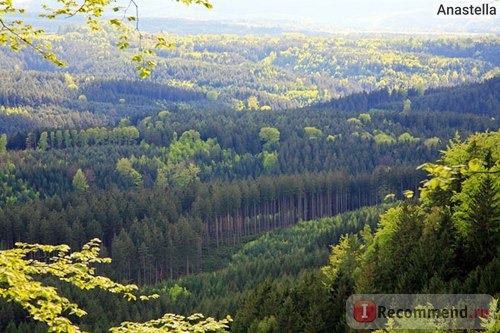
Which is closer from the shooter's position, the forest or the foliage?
→ the foliage

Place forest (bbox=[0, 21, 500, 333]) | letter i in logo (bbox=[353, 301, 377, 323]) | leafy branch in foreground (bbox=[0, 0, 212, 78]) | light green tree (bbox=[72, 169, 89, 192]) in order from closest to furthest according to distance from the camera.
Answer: leafy branch in foreground (bbox=[0, 0, 212, 78]) < letter i in logo (bbox=[353, 301, 377, 323]) < forest (bbox=[0, 21, 500, 333]) < light green tree (bbox=[72, 169, 89, 192])

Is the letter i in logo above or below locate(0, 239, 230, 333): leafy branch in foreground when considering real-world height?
below

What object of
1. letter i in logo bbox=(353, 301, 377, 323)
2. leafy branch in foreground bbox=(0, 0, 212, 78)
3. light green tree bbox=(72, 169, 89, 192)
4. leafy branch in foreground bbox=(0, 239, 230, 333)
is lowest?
light green tree bbox=(72, 169, 89, 192)

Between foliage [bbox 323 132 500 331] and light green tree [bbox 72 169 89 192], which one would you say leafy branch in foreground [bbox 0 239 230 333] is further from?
light green tree [bbox 72 169 89 192]

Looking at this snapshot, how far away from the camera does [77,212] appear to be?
124 m

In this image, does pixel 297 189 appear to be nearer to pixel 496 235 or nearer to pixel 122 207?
pixel 122 207

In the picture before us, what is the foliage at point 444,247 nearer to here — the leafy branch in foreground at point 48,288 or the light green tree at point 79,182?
the leafy branch in foreground at point 48,288
